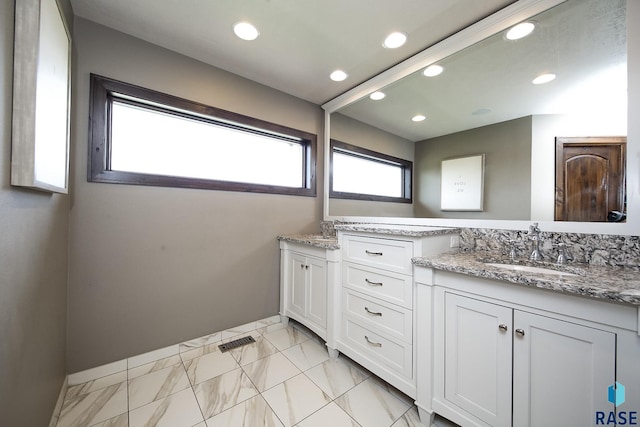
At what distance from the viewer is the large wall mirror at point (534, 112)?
1.16m

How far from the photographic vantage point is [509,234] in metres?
1.46

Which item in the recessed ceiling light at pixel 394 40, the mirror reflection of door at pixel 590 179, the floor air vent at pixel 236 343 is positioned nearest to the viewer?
the mirror reflection of door at pixel 590 179

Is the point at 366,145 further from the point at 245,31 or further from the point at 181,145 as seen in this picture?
the point at 181,145

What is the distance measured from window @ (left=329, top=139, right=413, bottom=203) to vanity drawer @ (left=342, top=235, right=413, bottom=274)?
0.91 m

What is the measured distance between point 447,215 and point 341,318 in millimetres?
1136

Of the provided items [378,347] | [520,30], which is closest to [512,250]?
[378,347]

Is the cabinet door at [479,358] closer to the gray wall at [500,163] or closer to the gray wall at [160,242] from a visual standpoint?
the gray wall at [500,163]

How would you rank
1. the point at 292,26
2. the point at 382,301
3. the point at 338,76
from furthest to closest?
1. the point at 338,76
2. the point at 292,26
3. the point at 382,301

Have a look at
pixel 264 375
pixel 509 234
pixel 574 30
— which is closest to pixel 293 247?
pixel 264 375

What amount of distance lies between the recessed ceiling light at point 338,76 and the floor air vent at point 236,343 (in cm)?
250

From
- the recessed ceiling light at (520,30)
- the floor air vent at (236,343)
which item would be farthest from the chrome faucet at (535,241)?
the floor air vent at (236,343)

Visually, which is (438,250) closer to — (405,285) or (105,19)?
(405,285)

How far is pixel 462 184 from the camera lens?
180 centimetres

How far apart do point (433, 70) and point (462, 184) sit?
0.93 meters
